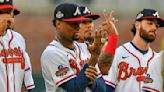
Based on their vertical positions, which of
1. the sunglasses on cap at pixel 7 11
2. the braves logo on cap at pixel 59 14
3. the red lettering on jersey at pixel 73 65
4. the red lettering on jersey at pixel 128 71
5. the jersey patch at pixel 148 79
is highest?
the sunglasses on cap at pixel 7 11

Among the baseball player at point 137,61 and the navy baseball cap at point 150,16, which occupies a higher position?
the navy baseball cap at point 150,16

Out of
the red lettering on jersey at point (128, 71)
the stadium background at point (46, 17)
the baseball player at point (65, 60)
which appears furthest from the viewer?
the stadium background at point (46, 17)

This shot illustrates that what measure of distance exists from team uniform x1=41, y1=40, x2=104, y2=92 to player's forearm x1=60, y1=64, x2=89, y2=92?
0.04 meters

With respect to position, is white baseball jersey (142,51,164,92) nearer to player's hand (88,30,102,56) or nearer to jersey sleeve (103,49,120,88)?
jersey sleeve (103,49,120,88)

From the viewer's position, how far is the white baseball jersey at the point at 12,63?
6.31 m

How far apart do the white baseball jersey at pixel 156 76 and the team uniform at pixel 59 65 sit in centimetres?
132

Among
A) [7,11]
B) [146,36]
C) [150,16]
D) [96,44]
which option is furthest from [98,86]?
[150,16]

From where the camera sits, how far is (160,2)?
16438mm

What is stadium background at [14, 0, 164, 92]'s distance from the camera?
15.6m

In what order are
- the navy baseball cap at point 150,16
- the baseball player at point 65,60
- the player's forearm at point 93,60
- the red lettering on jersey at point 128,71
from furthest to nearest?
the navy baseball cap at point 150,16, the red lettering on jersey at point 128,71, the baseball player at point 65,60, the player's forearm at point 93,60

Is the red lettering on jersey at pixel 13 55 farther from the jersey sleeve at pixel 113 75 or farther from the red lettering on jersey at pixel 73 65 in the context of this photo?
the jersey sleeve at pixel 113 75

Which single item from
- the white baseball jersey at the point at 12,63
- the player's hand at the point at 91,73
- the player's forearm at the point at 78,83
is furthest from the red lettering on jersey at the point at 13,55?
the player's hand at the point at 91,73

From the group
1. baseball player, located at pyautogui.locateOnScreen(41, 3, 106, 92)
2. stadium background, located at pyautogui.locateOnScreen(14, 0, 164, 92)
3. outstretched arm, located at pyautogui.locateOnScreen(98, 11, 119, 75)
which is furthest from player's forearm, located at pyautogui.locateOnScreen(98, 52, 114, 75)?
stadium background, located at pyautogui.locateOnScreen(14, 0, 164, 92)

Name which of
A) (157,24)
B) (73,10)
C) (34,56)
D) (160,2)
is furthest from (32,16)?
(73,10)
